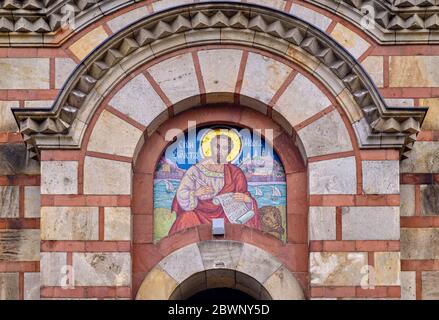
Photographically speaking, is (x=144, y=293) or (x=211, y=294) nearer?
(x=144, y=293)

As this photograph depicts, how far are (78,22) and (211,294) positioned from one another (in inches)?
169

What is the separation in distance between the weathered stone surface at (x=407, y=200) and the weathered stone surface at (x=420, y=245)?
29 cm

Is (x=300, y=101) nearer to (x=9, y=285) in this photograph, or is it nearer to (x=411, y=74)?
(x=411, y=74)

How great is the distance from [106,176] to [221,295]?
306cm

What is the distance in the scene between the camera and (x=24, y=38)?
27.6 m

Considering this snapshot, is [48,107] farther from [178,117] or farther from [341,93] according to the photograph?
[341,93]

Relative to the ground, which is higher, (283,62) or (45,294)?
(283,62)

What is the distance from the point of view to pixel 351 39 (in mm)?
27516

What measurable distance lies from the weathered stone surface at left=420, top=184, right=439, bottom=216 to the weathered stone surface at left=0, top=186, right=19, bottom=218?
17.6ft

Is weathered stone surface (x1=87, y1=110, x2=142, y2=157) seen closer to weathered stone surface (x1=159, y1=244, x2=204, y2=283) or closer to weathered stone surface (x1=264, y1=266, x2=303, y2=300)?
weathered stone surface (x1=159, y1=244, x2=204, y2=283)

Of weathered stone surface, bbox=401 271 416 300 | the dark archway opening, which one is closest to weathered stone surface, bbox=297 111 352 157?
weathered stone surface, bbox=401 271 416 300

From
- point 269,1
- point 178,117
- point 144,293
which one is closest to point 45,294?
point 144,293

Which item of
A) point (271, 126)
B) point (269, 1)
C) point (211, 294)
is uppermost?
point (269, 1)

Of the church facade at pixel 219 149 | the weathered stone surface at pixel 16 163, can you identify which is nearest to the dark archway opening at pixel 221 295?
the church facade at pixel 219 149
